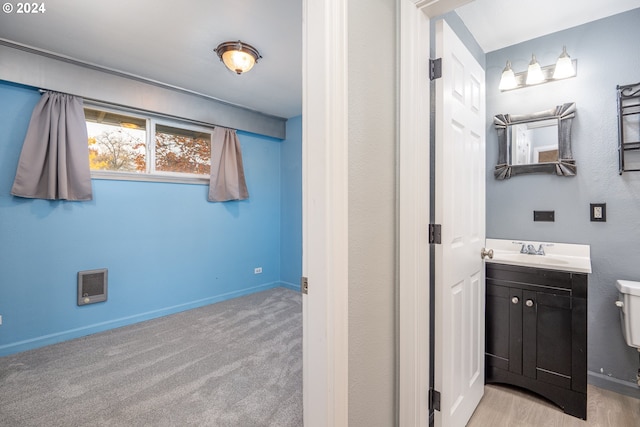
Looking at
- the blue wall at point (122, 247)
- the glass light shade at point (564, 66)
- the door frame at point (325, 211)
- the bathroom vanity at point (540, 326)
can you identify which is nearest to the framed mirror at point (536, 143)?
the glass light shade at point (564, 66)

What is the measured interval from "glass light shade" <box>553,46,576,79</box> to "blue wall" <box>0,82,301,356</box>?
10.1 ft

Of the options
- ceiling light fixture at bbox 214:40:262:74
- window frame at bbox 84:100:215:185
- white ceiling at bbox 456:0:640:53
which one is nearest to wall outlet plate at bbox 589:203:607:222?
white ceiling at bbox 456:0:640:53

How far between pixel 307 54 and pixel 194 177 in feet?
9.79

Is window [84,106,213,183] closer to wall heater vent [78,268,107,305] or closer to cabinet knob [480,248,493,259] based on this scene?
wall heater vent [78,268,107,305]

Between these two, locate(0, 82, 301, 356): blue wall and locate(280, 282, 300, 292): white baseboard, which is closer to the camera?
locate(0, 82, 301, 356): blue wall

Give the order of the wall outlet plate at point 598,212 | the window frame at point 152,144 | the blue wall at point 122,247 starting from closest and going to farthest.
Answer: the wall outlet plate at point 598,212 → the blue wall at point 122,247 → the window frame at point 152,144

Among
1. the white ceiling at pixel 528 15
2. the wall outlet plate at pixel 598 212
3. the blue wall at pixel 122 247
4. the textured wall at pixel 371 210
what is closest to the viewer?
the textured wall at pixel 371 210

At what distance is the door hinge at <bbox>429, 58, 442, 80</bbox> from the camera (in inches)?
49.6

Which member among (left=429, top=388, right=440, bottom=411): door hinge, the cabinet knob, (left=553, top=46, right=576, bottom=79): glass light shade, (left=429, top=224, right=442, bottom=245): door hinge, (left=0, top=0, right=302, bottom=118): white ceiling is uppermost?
(left=0, top=0, right=302, bottom=118): white ceiling

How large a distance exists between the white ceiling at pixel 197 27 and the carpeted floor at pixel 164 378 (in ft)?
8.31

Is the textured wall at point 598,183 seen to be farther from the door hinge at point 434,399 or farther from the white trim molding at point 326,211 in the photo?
the white trim molding at point 326,211

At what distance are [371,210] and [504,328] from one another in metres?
1.50

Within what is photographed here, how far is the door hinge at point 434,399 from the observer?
4.21 ft

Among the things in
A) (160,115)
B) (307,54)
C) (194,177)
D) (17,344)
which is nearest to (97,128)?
(160,115)
